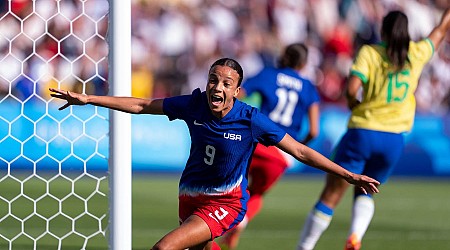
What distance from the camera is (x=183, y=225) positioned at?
17.8 ft

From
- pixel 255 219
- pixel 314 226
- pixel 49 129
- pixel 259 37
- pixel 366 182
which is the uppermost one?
pixel 366 182

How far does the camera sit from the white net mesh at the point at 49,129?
7860mm

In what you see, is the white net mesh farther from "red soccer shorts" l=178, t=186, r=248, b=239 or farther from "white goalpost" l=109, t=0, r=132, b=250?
"red soccer shorts" l=178, t=186, r=248, b=239

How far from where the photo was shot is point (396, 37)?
7223 mm

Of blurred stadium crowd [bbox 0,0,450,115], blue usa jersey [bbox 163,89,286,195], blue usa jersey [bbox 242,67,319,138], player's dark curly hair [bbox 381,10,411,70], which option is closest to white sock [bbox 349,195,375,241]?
player's dark curly hair [bbox 381,10,411,70]

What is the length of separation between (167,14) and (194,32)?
1.95 ft

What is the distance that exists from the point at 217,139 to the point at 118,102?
0.59 m

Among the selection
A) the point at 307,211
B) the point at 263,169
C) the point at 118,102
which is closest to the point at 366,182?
the point at 118,102

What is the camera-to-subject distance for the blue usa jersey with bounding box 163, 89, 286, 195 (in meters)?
5.53

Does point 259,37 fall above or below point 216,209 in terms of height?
below

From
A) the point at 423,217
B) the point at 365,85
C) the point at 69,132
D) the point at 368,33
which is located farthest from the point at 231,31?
the point at 365,85

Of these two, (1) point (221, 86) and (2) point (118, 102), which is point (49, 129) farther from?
(1) point (221, 86)

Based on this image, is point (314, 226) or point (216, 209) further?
point (314, 226)

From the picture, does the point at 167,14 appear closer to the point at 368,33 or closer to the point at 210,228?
the point at 368,33
